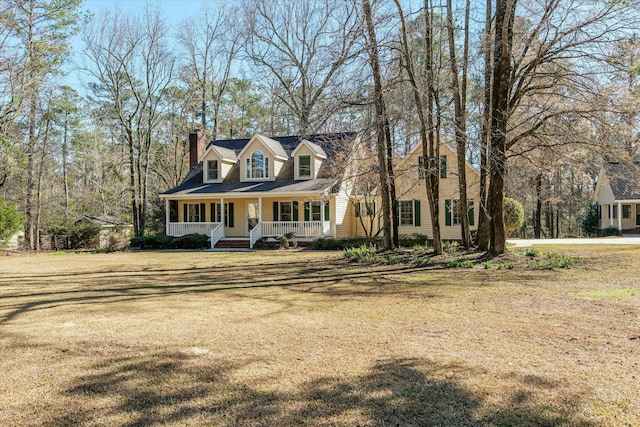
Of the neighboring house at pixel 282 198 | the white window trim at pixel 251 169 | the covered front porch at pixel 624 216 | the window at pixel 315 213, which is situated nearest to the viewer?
the neighboring house at pixel 282 198

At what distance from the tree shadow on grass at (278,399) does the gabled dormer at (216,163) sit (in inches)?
913

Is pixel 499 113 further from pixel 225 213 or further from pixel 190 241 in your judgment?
pixel 225 213

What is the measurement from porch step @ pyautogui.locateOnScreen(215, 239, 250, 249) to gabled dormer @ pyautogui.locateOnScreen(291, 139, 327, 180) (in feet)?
15.8

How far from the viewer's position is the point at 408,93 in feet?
47.3

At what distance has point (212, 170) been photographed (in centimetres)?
2709

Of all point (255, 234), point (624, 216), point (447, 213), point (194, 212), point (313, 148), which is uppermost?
point (313, 148)

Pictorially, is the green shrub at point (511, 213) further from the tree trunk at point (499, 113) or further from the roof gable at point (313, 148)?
the roof gable at point (313, 148)

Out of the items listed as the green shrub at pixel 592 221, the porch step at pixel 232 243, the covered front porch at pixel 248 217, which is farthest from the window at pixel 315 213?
the green shrub at pixel 592 221

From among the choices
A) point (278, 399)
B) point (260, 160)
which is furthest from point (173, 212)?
point (278, 399)

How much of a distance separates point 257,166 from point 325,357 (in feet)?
74.2

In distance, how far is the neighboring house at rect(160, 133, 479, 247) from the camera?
2373cm

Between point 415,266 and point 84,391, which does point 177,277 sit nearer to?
point 415,266

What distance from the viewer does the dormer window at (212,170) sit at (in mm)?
26969

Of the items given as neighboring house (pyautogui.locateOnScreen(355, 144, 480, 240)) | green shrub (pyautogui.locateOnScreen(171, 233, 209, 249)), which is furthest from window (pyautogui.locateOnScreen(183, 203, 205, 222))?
neighboring house (pyautogui.locateOnScreen(355, 144, 480, 240))
